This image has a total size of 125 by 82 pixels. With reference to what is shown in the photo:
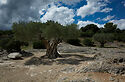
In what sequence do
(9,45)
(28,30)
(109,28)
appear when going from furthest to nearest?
(109,28) < (9,45) < (28,30)

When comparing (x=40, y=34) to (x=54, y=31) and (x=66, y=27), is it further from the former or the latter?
(x=66, y=27)

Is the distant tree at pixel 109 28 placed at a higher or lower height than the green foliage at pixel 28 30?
higher

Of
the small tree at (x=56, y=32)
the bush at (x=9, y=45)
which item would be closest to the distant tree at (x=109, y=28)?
the small tree at (x=56, y=32)

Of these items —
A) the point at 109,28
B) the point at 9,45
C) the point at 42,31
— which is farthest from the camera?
the point at 109,28

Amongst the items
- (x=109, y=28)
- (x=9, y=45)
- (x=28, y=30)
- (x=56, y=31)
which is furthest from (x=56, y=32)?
(x=109, y=28)

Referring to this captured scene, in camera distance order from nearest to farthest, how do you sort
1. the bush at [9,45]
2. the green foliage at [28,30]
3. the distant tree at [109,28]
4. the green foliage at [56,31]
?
the green foliage at [56,31]
the green foliage at [28,30]
the bush at [9,45]
the distant tree at [109,28]

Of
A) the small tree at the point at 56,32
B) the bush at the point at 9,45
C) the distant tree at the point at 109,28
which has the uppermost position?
the distant tree at the point at 109,28

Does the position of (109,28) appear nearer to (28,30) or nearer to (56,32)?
(56,32)

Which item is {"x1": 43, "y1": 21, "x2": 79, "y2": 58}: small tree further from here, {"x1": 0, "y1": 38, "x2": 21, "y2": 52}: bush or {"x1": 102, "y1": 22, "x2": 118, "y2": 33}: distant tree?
{"x1": 102, "y1": 22, "x2": 118, "y2": 33}: distant tree

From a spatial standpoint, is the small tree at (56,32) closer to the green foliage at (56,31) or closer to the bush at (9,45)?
the green foliage at (56,31)

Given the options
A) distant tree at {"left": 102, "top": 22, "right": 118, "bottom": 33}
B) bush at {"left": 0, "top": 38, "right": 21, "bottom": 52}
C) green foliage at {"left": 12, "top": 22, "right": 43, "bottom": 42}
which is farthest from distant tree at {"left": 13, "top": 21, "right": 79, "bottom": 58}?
distant tree at {"left": 102, "top": 22, "right": 118, "bottom": 33}

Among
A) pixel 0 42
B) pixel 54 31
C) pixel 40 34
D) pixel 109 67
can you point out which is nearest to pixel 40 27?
pixel 40 34

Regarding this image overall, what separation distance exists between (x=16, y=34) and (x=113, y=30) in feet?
205

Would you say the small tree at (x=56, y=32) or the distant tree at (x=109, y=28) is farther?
the distant tree at (x=109, y=28)
